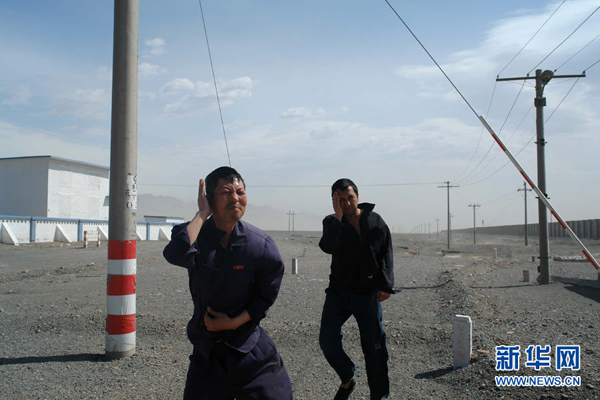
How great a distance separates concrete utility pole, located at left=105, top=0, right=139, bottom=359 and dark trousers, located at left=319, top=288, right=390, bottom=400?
2592 millimetres

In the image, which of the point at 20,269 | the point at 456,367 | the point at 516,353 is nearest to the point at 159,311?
the point at 456,367

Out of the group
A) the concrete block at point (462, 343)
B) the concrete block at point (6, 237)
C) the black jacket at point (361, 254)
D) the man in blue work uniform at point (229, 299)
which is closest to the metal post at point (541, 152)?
the concrete block at point (462, 343)

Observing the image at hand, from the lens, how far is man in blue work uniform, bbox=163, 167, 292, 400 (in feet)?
7.89

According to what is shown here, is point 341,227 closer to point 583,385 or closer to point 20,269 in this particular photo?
point 583,385

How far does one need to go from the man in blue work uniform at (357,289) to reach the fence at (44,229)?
23.5m

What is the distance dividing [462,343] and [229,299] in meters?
3.55

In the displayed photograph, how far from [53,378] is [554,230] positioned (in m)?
78.6

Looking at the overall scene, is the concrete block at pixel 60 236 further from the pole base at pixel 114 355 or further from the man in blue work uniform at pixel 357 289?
the man in blue work uniform at pixel 357 289

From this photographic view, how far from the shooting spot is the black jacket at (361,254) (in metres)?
3.95

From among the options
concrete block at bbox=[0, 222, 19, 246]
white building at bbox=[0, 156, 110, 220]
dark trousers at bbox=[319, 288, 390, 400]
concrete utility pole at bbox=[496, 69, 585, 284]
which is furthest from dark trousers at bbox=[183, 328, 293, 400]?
white building at bbox=[0, 156, 110, 220]

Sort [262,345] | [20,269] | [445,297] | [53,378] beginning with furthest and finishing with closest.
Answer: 1. [20,269]
2. [445,297]
3. [53,378]
4. [262,345]

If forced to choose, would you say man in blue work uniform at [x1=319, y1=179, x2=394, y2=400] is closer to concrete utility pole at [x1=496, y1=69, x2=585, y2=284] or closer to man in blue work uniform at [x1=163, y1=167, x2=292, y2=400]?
man in blue work uniform at [x1=163, y1=167, x2=292, y2=400]

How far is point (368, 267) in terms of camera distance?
155 inches

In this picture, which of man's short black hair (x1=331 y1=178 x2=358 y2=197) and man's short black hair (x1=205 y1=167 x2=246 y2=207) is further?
man's short black hair (x1=331 y1=178 x2=358 y2=197)
